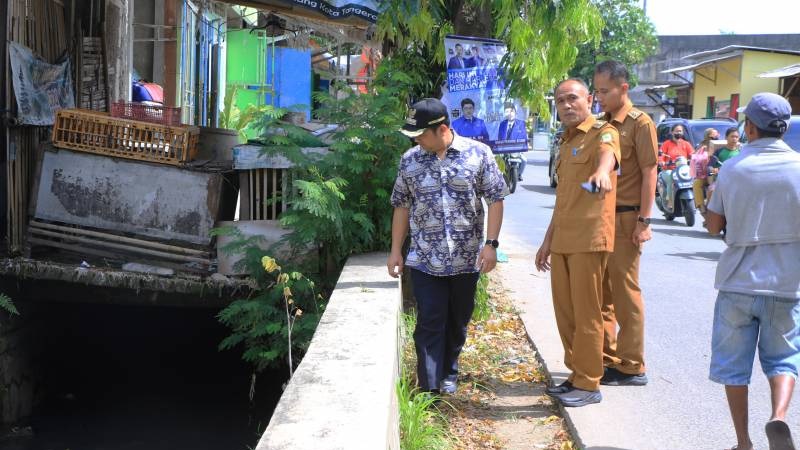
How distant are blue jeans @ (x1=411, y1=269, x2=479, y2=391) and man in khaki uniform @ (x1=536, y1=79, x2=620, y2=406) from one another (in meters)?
0.53

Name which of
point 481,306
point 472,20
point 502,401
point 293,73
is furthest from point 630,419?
point 293,73

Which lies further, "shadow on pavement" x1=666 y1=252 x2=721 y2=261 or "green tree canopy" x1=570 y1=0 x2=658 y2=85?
"green tree canopy" x1=570 y1=0 x2=658 y2=85

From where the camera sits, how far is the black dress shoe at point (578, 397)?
461 centimetres

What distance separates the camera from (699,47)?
45.5 meters

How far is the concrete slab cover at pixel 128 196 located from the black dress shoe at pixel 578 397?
3.85 meters

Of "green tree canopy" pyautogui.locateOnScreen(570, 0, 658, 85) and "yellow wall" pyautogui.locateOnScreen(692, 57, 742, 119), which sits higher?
"green tree canopy" pyautogui.locateOnScreen(570, 0, 658, 85)

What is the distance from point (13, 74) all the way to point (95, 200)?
140cm

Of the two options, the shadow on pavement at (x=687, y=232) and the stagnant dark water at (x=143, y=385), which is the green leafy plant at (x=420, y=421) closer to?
the stagnant dark water at (x=143, y=385)

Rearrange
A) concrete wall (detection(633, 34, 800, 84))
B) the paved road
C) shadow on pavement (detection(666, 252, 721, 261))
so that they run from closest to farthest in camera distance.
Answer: the paved road
shadow on pavement (detection(666, 252, 721, 261))
concrete wall (detection(633, 34, 800, 84))

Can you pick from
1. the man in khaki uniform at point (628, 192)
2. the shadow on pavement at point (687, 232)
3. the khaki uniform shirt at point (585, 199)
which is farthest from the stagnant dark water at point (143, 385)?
the shadow on pavement at point (687, 232)

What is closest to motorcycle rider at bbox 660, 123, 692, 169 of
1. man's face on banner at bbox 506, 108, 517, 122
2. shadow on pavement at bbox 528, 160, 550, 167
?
man's face on banner at bbox 506, 108, 517, 122

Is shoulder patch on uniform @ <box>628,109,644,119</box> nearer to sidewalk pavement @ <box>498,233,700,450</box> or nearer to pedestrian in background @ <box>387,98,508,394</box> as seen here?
pedestrian in background @ <box>387,98,508,394</box>

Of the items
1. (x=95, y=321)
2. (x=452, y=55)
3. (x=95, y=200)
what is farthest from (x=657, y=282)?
(x=95, y=321)

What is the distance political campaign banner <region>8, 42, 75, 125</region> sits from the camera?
7840 mm
